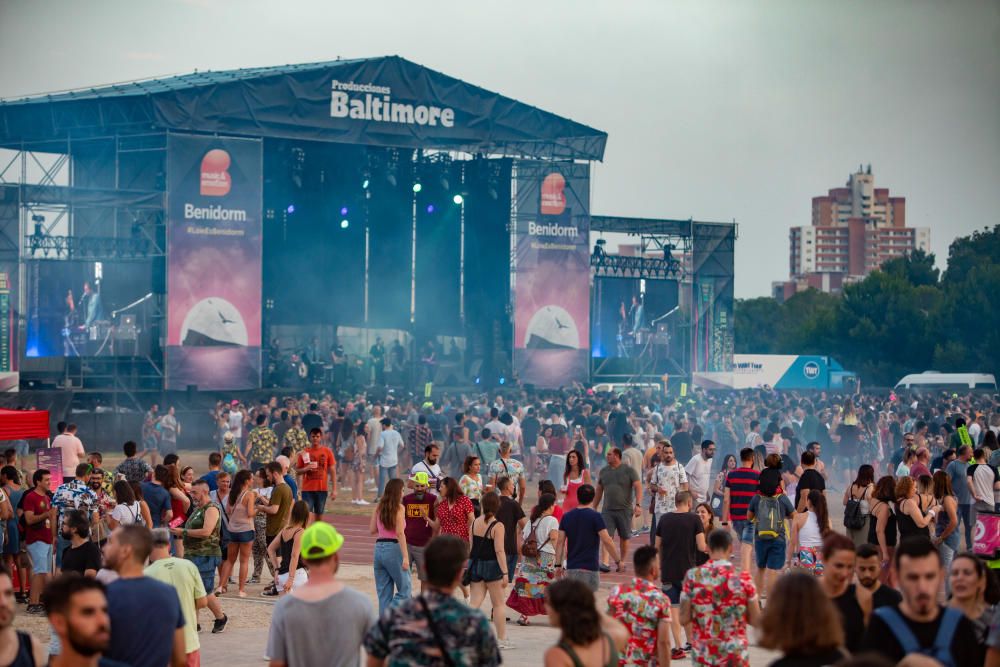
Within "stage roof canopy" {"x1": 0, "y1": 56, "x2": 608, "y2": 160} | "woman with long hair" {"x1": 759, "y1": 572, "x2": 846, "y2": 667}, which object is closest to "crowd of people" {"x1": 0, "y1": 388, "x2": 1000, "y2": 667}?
"woman with long hair" {"x1": 759, "y1": 572, "x2": 846, "y2": 667}

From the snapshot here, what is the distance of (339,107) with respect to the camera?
108 ft

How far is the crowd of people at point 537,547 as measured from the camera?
507cm

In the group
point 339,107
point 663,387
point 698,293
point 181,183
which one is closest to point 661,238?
point 698,293

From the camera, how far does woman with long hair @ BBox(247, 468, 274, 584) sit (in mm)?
13484

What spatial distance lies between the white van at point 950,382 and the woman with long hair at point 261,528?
37.5 meters

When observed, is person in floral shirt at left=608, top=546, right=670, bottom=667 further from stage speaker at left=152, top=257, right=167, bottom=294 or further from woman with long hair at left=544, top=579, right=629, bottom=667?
stage speaker at left=152, top=257, right=167, bottom=294

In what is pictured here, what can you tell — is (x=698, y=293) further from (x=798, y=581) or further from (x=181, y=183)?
(x=798, y=581)

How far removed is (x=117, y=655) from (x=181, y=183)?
26.0 meters

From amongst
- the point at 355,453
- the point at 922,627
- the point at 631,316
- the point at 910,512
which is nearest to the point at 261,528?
the point at 910,512

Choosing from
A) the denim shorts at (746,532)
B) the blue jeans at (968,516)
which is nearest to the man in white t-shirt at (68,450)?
the denim shorts at (746,532)

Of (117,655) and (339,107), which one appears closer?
(117,655)

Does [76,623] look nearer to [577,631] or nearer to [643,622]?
[577,631]

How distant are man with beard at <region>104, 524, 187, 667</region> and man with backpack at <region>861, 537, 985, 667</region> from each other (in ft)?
9.52

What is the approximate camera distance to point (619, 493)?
555 inches
